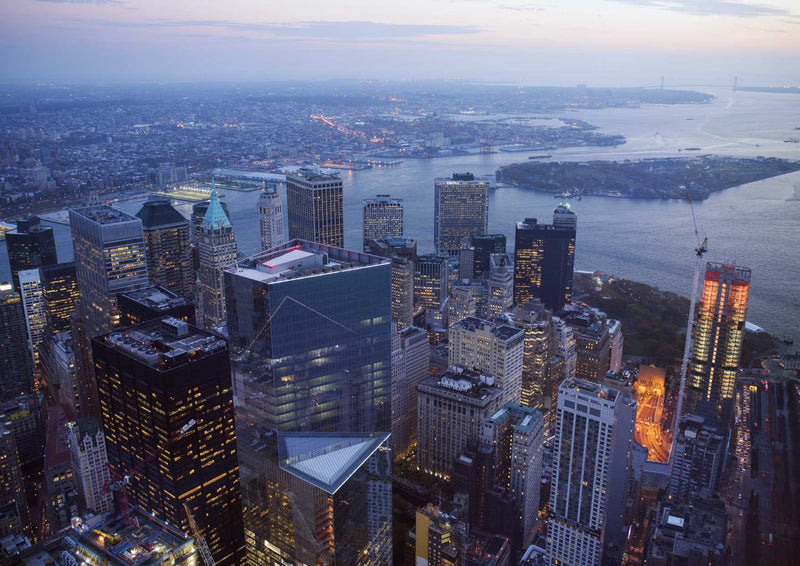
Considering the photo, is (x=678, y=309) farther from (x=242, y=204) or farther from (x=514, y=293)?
(x=242, y=204)

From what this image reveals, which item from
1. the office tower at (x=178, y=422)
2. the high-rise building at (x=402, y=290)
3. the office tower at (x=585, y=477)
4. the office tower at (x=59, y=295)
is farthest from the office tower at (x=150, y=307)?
the office tower at (x=585, y=477)

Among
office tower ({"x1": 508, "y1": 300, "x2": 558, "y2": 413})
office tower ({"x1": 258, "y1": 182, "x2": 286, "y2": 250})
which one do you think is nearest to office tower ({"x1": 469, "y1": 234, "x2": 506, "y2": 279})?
office tower ({"x1": 258, "y1": 182, "x2": 286, "y2": 250})


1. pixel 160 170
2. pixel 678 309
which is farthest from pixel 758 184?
pixel 160 170

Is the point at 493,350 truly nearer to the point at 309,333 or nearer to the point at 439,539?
the point at 439,539

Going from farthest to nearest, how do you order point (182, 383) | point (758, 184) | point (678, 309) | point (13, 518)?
1. point (678, 309)
2. point (758, 184)
3. point (13, 518)
4. point (182, 383)

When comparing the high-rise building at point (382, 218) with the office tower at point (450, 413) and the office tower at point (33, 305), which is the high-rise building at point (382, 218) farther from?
the office tower at point (450, 413)
